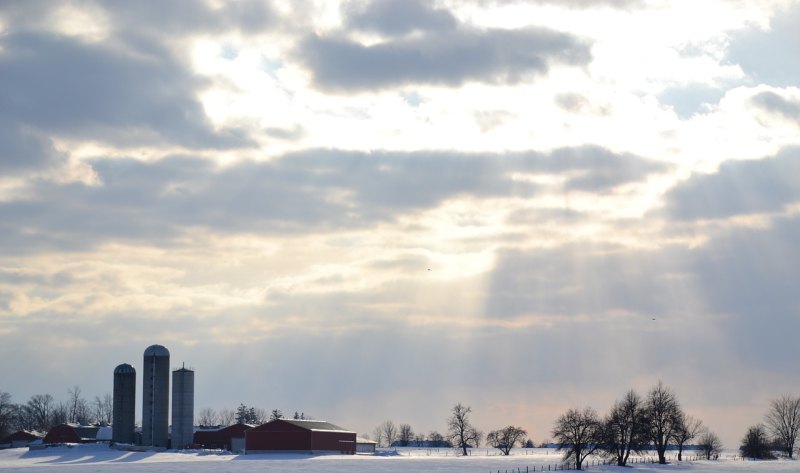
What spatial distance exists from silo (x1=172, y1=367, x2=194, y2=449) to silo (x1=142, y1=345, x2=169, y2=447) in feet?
11.0

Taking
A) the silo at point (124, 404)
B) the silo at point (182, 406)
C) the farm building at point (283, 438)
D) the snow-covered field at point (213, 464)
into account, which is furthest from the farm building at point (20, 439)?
the farm building at point (283, 438)

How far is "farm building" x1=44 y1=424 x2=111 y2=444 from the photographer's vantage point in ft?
568

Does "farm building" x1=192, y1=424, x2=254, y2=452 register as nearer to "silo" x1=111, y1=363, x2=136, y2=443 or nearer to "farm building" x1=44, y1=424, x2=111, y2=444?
"farm building" x1=44, y1=424, x2=111, y2=444

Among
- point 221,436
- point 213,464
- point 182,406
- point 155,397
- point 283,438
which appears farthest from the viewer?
point 221,436

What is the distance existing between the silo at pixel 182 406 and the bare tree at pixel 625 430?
224ft

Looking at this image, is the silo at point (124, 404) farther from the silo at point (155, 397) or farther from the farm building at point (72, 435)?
the farm building at point (72, 435)

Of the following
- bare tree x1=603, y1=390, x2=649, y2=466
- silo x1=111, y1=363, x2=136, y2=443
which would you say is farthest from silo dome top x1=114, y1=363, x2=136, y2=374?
bare tree x1=603, y1=390, x2=649, y2=466

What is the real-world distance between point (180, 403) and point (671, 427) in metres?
77.3

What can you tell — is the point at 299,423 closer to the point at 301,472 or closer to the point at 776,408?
the point at 301,472

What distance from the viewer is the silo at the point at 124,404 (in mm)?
152000

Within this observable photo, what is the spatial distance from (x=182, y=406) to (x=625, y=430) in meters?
72.1

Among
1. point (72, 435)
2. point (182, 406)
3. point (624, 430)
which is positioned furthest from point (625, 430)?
point (72, 435)

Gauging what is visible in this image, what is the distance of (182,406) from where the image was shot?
515 ft

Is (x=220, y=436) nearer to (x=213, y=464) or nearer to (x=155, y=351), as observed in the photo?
(x=155, y=351)
